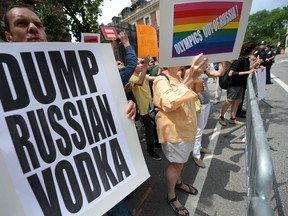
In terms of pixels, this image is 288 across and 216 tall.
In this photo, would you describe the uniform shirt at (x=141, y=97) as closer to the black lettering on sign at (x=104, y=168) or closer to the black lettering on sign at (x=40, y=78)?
the black lettering on sign at (x=104, y=168)

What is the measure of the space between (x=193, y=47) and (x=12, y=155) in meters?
1.20

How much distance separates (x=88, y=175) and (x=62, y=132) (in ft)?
0.80

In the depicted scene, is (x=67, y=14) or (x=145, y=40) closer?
(x=145, y=40)

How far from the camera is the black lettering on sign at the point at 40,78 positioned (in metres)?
0.92

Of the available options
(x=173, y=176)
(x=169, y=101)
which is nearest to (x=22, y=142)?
(x=169, y=101)

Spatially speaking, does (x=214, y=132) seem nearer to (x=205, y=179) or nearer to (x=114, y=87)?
(x=205, y=179)

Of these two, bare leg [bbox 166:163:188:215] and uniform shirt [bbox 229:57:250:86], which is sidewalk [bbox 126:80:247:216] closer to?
bare leg [bbox 166:163:188:215]

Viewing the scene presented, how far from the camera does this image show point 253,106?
184 centimetres

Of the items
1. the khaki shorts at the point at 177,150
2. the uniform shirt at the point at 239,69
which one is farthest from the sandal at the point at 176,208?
the uniform shirt at the point at 239,69

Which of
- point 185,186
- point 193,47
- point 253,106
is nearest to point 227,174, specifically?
point 185,186

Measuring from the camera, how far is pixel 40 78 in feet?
3.11

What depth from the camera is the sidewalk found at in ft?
7.60

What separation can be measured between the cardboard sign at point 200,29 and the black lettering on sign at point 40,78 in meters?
0.72

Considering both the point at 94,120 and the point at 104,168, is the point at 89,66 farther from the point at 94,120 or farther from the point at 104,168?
the point at 104,168
